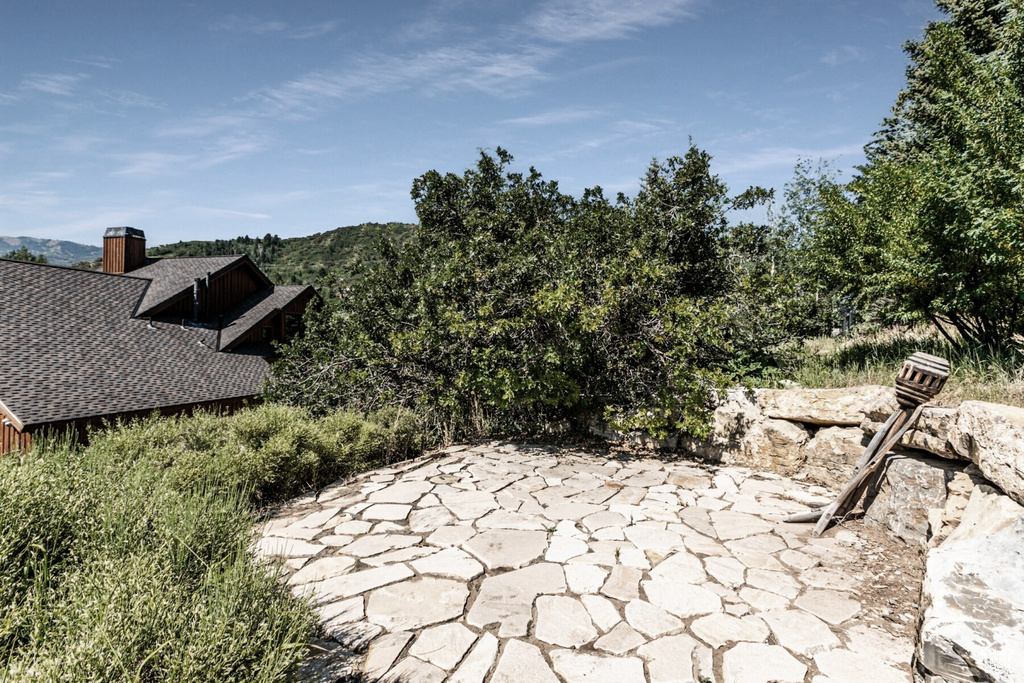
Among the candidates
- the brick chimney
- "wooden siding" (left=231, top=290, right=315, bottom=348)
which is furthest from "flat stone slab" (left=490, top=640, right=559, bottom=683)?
the brick chimney

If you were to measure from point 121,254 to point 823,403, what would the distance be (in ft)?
87.2

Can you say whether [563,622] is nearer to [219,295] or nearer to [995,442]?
[995,442]

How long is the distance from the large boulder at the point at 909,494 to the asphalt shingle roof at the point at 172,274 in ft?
67.7

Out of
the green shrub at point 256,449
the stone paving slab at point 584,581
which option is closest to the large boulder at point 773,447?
the stone paving slab at point 584,581

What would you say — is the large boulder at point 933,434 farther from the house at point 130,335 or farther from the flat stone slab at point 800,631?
the house at point 130,335

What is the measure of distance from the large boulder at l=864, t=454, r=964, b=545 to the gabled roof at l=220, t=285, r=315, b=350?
19.7 m

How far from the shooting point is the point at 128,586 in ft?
5.70

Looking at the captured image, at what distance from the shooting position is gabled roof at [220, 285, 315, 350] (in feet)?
60.4

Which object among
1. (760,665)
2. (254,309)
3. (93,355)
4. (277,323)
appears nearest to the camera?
(760,665)

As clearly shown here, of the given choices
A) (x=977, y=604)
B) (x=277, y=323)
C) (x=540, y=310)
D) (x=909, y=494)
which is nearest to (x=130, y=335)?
(x=277, y=323)

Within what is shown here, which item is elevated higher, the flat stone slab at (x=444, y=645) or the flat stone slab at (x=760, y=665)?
the flat stone slab at (x=760, y=665)

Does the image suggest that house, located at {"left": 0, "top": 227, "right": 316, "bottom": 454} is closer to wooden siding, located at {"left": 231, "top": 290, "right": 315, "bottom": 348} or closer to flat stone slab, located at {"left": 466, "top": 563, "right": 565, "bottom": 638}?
wooden siding, located at {"left": 231, "top": 290, "right": 315, "bottom": 348}

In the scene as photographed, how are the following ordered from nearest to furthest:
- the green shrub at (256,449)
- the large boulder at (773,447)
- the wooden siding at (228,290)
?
the green shrub at (256,449)
the large boulder at (773,447)
the wooden siding at (228,290)

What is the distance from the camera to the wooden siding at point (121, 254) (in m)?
21.0
